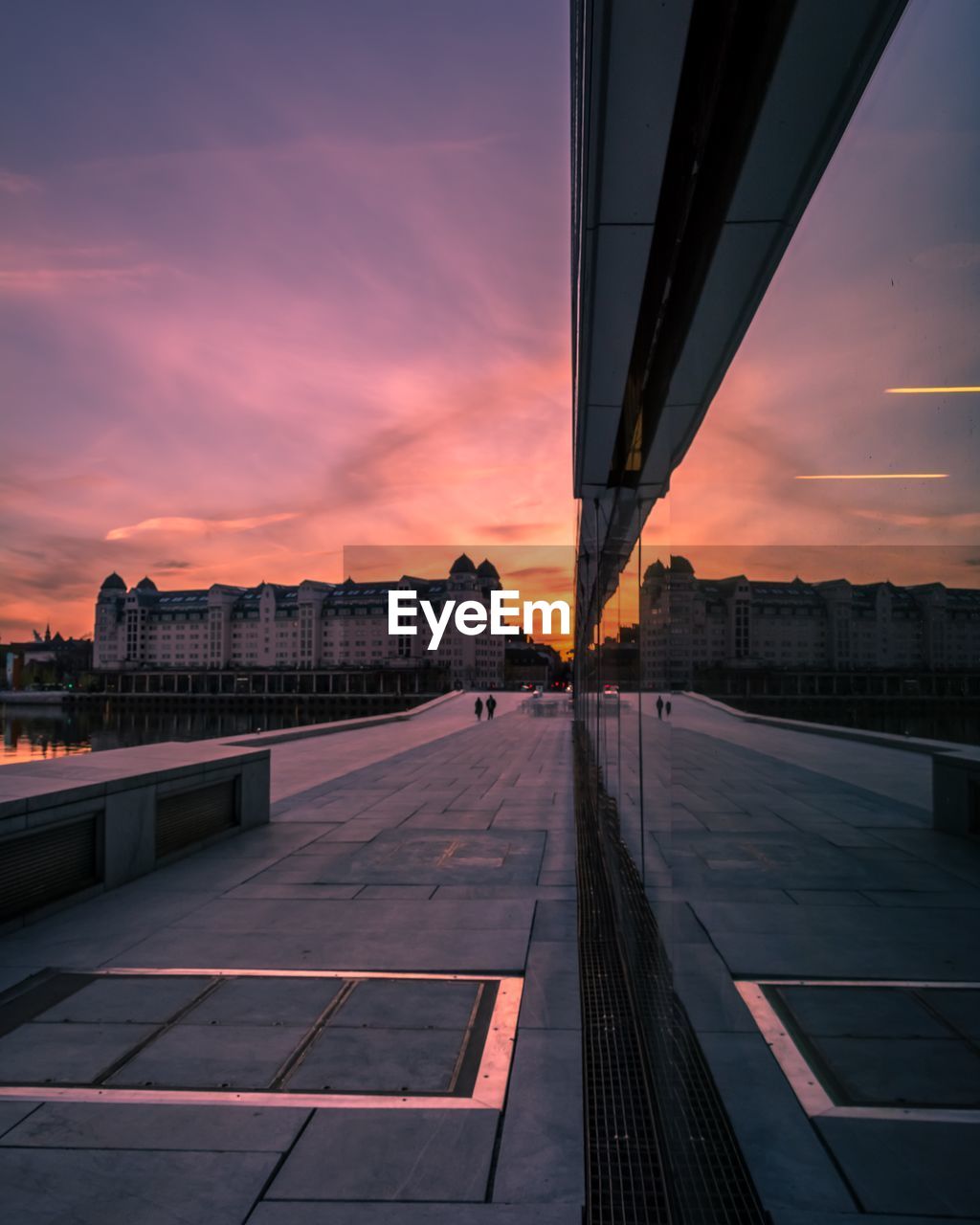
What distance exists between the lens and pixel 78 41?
358 inches

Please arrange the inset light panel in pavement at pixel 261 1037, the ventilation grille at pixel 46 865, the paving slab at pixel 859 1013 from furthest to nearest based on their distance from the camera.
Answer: the ventilation grille at pixel 46 865
the inset light panel in pavement at pixel 261 1037
the paving slab at pixel 859 1013

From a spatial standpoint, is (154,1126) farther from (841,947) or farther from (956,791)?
(956,791)

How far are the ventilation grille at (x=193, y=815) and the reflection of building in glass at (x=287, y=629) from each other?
123768mm

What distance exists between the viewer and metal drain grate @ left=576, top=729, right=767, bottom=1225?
2.56m

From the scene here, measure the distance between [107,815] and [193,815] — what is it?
5.47 feet

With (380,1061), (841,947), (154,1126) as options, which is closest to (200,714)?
(380,1061)

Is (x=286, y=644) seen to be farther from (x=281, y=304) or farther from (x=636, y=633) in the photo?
(x=636, y=633)

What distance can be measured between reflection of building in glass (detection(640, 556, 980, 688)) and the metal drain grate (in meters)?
1.42

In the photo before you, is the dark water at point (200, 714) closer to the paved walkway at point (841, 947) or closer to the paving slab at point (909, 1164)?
the paved walkway at point (841, 947)

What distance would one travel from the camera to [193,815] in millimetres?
8266

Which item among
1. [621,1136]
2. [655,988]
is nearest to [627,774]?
[655,988]

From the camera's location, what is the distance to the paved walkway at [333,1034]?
272 centimetres

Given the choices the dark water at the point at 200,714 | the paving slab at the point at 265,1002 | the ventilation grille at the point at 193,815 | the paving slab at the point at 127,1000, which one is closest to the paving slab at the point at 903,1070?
the paving slab at the point at 265,1002

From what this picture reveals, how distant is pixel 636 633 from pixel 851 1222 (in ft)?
12.6
